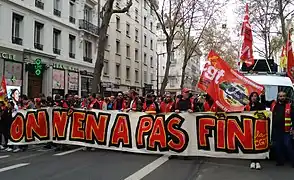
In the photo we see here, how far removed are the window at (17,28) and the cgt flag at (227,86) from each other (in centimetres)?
1876

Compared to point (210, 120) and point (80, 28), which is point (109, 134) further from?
point (80, 28)

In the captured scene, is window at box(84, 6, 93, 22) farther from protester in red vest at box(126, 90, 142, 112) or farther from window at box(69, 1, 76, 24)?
protester in red vest at box(126, 90, 142, 112)

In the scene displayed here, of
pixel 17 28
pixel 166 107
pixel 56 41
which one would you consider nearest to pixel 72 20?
pixel 56 41

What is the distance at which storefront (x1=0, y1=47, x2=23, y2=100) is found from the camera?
24.1 metres

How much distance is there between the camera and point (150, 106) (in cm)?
1169

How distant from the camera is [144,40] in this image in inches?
2153

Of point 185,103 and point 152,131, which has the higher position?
point 185,103

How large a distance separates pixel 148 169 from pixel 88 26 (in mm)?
28423

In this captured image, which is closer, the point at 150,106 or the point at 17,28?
the point at 150,106

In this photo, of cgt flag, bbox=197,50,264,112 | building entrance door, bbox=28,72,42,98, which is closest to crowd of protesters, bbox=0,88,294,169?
cgt flag, bbox=197,50,264,112

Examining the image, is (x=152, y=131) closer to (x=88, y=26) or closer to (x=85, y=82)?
(x=85, y=82)

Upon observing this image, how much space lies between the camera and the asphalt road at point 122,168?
7984 mm

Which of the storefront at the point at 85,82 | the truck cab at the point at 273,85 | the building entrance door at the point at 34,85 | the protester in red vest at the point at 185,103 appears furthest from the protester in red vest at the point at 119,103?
the storefront at the point at 85,82

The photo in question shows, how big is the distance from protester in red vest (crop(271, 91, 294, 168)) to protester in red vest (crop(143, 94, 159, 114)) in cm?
338
